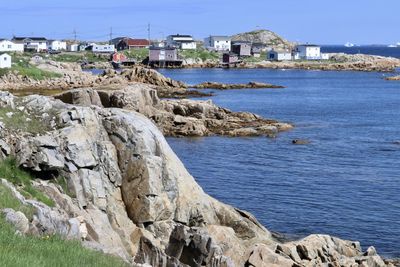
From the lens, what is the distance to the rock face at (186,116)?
213 ft

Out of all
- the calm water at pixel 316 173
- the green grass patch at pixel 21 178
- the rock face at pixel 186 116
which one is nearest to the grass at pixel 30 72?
the calm water at pixel 316 173

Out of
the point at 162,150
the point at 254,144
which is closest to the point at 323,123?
the point at 254,144

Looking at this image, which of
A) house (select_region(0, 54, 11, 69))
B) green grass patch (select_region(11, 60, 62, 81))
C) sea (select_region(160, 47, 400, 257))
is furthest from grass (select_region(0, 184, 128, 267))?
house (select_region(0, 54, 11, 69))

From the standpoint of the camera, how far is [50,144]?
2247 cm

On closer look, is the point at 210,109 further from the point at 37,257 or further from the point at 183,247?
the point at 37,257

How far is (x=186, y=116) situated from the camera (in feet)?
234

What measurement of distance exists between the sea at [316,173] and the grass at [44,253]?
1899cm

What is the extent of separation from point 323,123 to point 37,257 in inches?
2630

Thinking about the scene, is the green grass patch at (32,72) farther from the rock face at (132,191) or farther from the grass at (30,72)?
the rock face at (132,191)

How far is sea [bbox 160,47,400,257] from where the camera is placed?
33.2 meters

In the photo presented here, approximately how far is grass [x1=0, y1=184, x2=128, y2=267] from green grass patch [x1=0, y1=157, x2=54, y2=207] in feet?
17.9

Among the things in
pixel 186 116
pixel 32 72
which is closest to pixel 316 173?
pixel 186 116

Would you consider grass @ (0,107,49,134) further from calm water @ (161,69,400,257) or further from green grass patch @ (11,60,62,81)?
green grass patch @ (11,60,62,81)

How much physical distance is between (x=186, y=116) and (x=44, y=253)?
59.3 m
